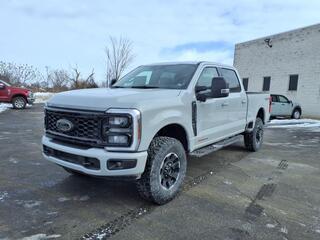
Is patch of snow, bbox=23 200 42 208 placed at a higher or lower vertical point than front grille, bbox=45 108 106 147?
lower

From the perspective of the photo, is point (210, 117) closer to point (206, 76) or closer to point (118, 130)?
point (206, 76)

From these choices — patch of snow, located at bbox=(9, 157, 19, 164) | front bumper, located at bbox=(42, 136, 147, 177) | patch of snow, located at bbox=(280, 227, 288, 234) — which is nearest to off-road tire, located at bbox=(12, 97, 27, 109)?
patch of snow, located at bbox=(9, 157, 19, 164)

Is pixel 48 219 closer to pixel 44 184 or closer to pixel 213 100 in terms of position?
pixel 44 184

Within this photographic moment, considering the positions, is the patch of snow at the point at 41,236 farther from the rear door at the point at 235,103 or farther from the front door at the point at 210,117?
the rear door at the point at 235,103

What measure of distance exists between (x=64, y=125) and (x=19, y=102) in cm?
1631

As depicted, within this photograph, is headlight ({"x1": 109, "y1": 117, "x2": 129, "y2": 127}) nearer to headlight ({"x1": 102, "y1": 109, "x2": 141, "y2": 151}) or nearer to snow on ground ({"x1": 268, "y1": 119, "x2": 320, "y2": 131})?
headlight ({"x1": 102, "y1": 109, "x2": 141, "y2": 151})

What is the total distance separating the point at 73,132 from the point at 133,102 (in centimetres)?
88

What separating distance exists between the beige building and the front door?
16.4 meters

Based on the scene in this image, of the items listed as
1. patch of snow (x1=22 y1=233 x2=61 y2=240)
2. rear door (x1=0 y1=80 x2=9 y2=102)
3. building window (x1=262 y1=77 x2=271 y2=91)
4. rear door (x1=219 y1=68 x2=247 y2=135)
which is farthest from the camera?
building window (x1=262 y1=77 x2=271 y2=91)

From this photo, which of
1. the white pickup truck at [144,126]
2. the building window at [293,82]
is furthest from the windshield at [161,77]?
the building window at [293,82]

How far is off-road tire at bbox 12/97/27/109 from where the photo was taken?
18188mm

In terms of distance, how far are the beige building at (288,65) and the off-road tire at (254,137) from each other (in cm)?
1391

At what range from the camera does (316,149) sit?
8.29 meters

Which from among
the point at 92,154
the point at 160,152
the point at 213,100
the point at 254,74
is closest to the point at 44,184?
the point at 92,154
